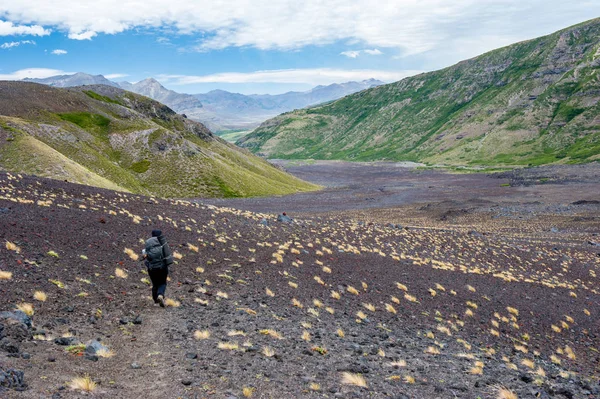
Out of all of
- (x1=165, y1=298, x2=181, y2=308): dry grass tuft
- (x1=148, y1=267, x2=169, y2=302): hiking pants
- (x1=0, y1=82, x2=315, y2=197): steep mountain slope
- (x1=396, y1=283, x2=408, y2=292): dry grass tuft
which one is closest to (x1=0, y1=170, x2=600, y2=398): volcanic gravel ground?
(x1=165, y1=298, x2=181, y2=308): dry grass tuft

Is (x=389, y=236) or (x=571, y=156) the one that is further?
(x=571, y=156)

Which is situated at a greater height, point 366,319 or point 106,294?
point 106,294

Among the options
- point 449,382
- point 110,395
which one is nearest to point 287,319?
point 449,382

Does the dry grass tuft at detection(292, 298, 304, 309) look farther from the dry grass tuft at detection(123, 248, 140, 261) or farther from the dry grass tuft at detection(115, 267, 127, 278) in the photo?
the dry grass tuft at detection(123, 248, 140, 261)

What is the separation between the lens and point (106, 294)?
1484 cm

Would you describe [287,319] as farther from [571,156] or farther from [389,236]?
[571,156]

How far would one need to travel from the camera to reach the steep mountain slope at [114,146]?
8112 cm

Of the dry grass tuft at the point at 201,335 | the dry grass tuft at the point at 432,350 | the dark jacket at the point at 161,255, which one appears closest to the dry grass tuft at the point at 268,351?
the dry grass tuft at the point at 201,335

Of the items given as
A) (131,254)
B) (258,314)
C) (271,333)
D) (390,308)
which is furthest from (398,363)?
(131,254)

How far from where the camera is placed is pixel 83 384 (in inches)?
336

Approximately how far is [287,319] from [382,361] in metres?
4.18

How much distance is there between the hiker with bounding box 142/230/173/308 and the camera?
48.9ft

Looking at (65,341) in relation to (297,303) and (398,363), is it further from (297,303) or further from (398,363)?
(398,363)

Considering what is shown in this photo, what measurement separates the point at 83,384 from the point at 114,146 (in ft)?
327
